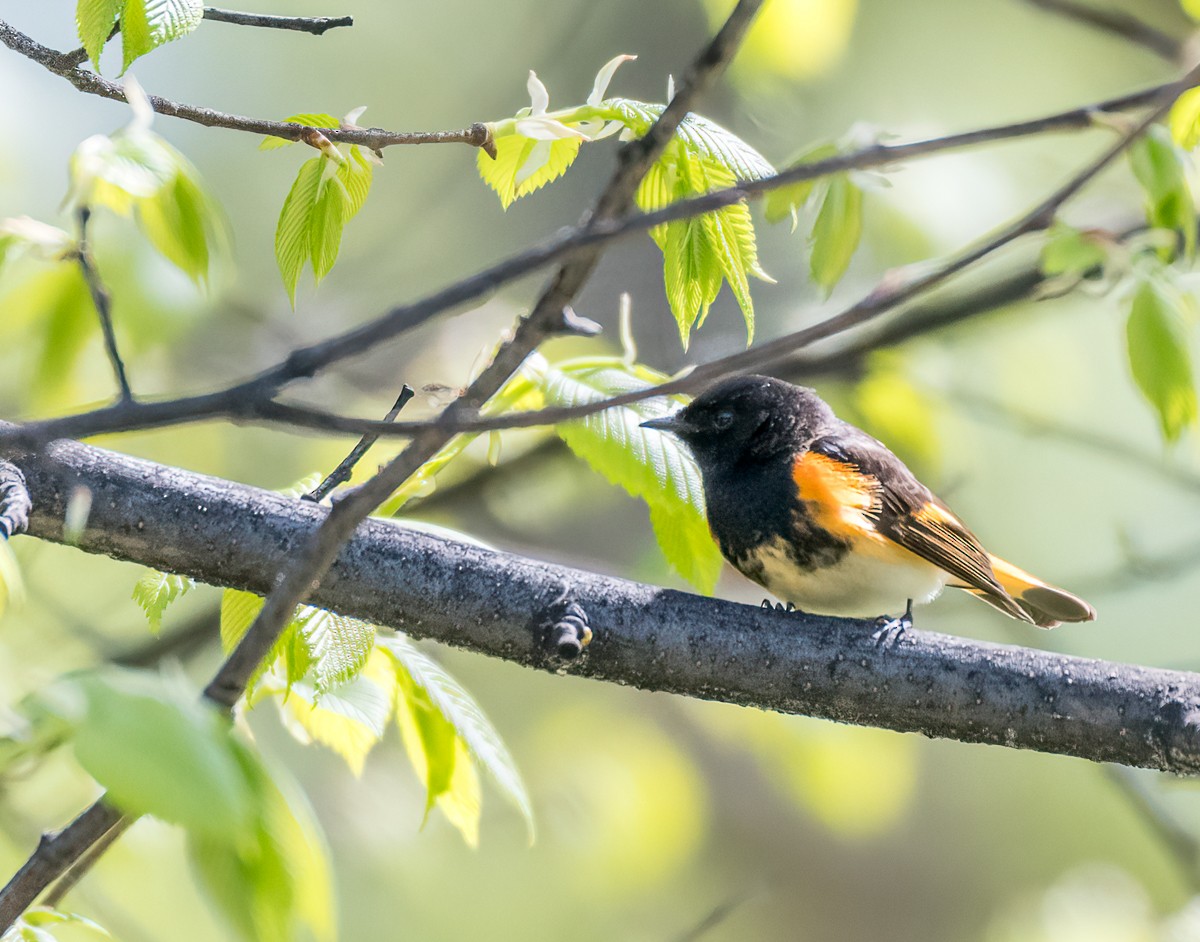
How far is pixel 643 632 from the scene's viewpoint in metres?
2.29

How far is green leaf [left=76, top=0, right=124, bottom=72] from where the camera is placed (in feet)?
A: 5.55

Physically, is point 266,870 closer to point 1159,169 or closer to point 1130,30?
point 1159,169

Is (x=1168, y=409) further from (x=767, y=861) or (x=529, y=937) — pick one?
(x=529, y=937)

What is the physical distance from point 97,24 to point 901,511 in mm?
2609

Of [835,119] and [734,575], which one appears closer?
[734,575]

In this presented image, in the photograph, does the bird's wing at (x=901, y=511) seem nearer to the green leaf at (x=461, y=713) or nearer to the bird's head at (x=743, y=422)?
the bird's head at (x=743, y=422)

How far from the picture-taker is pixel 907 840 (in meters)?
9.76

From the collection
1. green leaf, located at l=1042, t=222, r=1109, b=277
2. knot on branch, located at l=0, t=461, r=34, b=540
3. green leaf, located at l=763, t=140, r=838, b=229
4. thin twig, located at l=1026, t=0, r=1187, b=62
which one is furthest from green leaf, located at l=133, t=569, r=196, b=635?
thin twig, located at l=1026, t=0, r=1187, b=62

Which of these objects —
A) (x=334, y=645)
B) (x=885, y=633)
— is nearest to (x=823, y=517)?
(x=885, y=633)

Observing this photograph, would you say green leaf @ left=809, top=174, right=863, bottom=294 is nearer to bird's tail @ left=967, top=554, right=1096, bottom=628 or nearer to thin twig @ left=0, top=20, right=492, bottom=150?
thin twig @ left=0, top=20, right=492, bottom=150

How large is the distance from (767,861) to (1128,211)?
5839mm

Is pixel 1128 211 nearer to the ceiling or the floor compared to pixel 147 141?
nearer to the floor

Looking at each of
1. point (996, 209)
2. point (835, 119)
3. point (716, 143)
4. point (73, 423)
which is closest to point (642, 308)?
point (996, 209)

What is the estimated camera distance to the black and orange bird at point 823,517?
3303 mm
